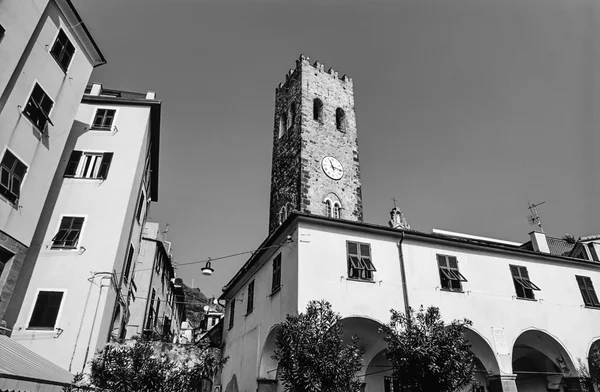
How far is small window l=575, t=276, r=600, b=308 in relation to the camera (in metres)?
19.6

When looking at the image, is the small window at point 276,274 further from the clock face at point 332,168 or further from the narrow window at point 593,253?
the narrow window at point 593,253

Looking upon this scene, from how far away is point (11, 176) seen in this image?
1420 cm

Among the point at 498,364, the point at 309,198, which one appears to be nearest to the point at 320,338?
the point at 498,364

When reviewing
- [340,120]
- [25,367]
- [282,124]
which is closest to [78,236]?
[25,367]

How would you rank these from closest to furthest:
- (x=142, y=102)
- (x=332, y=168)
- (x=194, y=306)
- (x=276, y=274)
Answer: (x=276, y=274), (x=142, y=102), (x=332, y=168), (x=194, y=306)

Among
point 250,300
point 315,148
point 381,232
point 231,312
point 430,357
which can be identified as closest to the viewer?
point 430,357

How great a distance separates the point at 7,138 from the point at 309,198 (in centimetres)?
1662

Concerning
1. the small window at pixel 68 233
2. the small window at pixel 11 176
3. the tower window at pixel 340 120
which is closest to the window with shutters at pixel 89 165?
the small window at pixel 68 233

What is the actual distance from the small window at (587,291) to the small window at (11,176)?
2463 centimetres

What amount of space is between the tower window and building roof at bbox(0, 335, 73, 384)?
24.5m

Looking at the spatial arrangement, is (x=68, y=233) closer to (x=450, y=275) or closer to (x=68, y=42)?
(x=68, y=42)

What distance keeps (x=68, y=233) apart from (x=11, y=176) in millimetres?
3635

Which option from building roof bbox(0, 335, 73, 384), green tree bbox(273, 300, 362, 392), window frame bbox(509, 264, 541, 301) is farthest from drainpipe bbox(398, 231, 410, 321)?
building roof bbox(0, 335, 73, 384)

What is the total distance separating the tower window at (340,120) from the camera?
32.6 m
